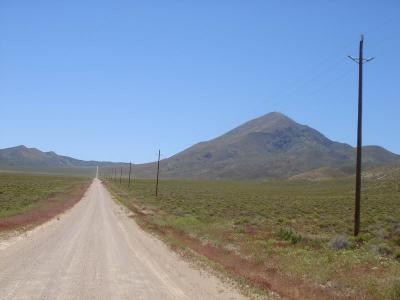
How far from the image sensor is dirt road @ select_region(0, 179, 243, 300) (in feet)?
40.1

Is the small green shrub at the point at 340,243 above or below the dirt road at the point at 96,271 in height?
above

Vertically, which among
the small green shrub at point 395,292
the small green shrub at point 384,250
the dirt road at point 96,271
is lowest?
the dirt road at point 96,271

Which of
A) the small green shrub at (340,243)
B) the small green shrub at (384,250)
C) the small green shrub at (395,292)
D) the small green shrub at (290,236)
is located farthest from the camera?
the small green shrub at (290,236)

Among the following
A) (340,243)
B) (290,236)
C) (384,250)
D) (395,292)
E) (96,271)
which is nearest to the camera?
(395,292)

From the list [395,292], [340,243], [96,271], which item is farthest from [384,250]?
[96,271]

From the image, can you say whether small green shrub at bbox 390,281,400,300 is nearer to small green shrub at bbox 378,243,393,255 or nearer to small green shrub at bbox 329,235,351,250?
small green shrub at bbox 378,243,393,255

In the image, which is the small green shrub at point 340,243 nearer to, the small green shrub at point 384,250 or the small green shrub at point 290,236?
the small green shrub at point 384,250

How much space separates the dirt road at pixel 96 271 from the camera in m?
12.2

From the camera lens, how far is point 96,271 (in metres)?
15.2

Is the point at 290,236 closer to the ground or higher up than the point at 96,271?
higher up

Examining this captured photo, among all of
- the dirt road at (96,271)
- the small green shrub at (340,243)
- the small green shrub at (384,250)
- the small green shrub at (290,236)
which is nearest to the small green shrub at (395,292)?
the dirt road at (96,271)

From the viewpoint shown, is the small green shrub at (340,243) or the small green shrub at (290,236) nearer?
the small green shrub at (340,243)

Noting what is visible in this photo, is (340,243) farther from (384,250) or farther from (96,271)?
(96,271)

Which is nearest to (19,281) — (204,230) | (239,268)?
(239,268)
